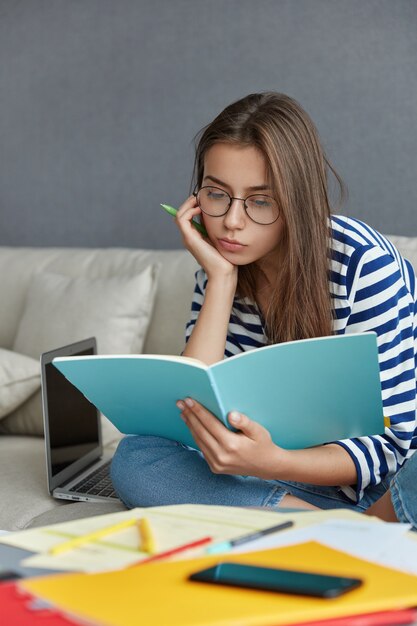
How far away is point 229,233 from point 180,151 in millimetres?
1303

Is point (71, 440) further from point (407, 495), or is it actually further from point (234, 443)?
point (407, 495)

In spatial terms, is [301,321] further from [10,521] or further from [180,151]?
[180,151]

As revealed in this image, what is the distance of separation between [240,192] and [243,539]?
819 millimetres

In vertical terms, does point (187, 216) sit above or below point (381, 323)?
above

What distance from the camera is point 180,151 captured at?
2.81m

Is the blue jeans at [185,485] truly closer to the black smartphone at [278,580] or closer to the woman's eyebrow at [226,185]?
the woman's eyebrow at [226,185]

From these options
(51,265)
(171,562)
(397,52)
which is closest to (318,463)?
(171,562)

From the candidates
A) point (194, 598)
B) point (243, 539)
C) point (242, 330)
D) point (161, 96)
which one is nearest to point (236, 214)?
point (242, 330)

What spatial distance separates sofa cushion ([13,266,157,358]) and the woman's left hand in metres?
0.97

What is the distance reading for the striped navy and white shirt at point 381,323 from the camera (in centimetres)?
148

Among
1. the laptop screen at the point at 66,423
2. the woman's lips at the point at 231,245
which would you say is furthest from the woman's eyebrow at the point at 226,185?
the laptop screen at the point at 66,423

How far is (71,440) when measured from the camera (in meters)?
1.91

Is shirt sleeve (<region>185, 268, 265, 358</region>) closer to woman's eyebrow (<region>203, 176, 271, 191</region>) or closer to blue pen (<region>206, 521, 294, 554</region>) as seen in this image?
woman's eyebrow (<region>203, 176, 271, 191</region>)

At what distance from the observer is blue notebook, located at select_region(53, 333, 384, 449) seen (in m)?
1.18
